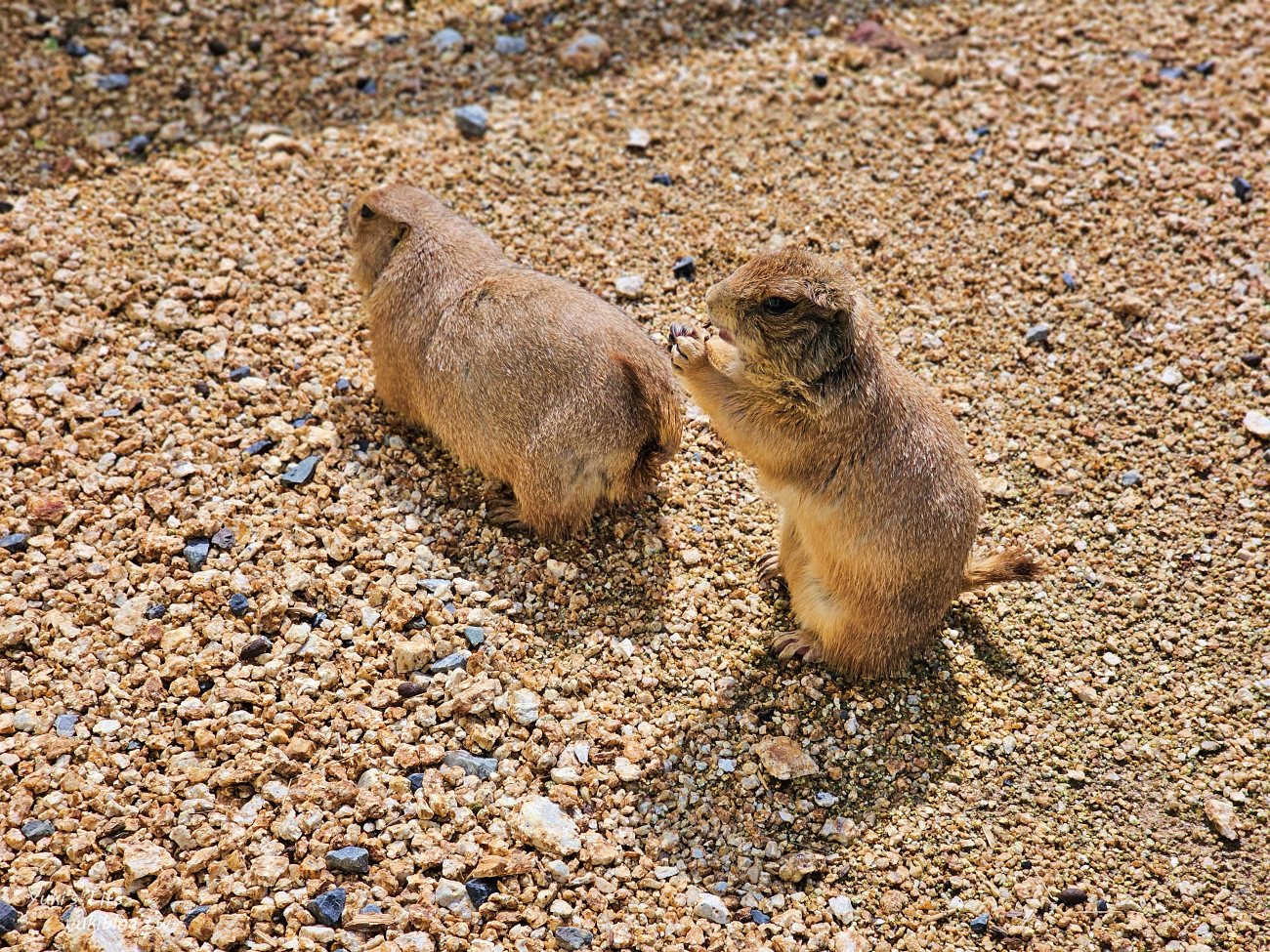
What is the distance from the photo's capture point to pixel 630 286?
6.56 meters

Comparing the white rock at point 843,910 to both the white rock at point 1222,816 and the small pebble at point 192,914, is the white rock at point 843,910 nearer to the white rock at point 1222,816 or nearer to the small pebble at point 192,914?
the white rock at point 1222,816

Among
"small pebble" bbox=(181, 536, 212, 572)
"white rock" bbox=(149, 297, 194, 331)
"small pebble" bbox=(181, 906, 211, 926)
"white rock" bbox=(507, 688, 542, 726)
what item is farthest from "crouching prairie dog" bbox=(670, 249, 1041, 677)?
"white rock" bbox=(149, 297, 194, 331)

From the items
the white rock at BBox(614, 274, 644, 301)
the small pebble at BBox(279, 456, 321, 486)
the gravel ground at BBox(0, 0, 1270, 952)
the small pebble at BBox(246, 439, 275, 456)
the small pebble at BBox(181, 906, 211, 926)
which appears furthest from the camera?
the white rock at BBox(614, 274, 644, 301)

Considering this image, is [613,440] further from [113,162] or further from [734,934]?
[113,162]

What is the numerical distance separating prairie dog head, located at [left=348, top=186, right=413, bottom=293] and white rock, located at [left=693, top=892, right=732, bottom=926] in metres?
3.52

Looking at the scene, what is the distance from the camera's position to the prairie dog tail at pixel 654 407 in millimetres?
5242

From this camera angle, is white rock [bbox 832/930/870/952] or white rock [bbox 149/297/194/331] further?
white rock [bbox 149/297/194/331]

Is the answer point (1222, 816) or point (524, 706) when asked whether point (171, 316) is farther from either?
point (1222, 816)

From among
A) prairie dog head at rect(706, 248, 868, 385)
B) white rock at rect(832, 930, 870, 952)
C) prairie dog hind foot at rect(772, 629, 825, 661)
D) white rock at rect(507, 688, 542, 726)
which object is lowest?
white rock at rect(832, 930, 870, 952)

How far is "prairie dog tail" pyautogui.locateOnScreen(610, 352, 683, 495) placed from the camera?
5.24 meters

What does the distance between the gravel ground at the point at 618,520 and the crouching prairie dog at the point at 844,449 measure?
453 mm

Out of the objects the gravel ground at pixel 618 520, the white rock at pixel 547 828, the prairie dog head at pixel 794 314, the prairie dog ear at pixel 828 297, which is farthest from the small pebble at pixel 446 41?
the white rock at pixel 547 828

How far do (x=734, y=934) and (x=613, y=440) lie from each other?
84.1 inches

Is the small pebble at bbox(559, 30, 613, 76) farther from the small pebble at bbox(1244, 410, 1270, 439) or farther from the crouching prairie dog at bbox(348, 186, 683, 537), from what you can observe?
the small pebble at bbox(1244, 410, 1270, 439)
